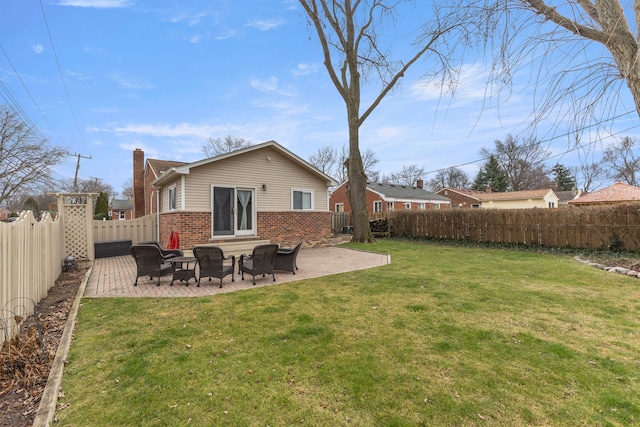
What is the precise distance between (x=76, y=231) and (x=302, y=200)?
8.19m

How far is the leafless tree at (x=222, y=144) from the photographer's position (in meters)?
40.0

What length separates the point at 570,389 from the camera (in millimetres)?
2697

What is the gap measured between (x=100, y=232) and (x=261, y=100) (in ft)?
36.8

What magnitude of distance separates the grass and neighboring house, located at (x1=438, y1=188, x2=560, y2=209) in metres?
32.6

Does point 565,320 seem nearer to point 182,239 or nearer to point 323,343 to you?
point 323,343

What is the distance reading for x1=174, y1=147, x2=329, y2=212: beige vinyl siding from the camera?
10.5 metres

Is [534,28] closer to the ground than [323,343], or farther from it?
farther from it

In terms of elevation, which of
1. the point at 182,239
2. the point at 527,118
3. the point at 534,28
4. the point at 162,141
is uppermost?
the point at 162,141

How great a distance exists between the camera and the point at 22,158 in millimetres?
19016

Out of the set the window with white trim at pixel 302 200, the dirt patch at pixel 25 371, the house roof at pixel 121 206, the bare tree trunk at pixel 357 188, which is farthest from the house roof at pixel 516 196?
the house roof at pixel 121 206

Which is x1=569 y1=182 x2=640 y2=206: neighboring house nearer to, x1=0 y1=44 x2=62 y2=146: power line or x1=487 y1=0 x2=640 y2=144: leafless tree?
x1=487 y1=0 x2=640 y2=144: leafless tree

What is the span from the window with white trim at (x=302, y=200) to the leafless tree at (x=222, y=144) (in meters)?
29.2

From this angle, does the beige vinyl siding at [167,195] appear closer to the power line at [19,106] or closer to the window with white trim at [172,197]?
the window with white trim at [172,197]

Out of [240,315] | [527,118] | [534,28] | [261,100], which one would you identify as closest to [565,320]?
[527,118]
